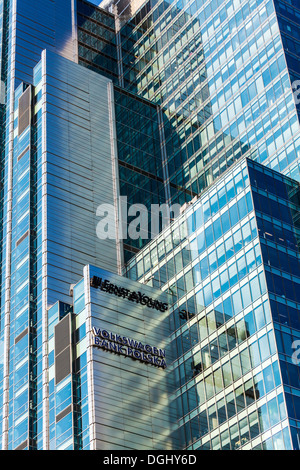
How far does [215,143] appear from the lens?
10569 cm

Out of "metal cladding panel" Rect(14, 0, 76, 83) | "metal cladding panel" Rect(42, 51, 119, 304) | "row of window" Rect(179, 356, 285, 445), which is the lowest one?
"row of window" Rect(179, 356, 285, 445)

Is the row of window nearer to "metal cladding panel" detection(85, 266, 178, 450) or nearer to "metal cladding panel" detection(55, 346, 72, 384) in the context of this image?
"metal cladding panel" detection(85, 266, 178, 450)

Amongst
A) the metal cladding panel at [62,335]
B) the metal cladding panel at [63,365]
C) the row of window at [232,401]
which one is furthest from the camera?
the metal cladding panel at [62,335]

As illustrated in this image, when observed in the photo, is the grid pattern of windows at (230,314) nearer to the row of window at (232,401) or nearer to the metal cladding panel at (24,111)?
the row of window at (232,401)

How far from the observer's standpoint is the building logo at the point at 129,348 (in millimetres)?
79812

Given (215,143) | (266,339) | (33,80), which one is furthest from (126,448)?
(33,80)

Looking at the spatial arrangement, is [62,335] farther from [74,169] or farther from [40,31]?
[40,31]

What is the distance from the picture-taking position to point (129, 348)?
82375 mm

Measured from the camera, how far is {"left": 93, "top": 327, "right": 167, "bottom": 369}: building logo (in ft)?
262

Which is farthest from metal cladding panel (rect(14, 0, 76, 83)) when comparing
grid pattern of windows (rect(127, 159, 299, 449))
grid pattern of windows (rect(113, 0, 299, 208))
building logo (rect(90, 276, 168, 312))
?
building logo (rect(90, 276, 168, 312))

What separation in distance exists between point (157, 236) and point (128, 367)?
18.9 m

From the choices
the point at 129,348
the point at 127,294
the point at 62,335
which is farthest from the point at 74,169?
the point at 129,348

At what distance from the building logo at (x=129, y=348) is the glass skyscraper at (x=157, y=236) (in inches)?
6.3

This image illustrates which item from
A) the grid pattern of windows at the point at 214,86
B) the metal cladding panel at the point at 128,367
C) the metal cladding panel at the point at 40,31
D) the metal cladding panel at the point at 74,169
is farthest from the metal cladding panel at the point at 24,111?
the metal cladding panel at the point at 128,367
